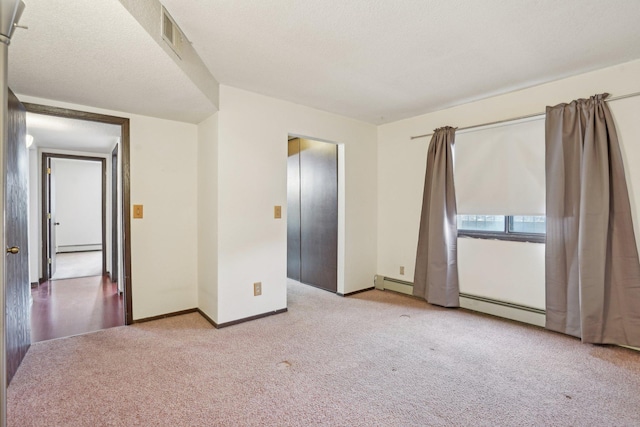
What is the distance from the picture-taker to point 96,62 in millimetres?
1941

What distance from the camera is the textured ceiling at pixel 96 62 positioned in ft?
4.88

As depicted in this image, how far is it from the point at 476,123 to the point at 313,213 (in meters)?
2.31

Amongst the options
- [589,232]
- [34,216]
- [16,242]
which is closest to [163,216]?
[16,242]

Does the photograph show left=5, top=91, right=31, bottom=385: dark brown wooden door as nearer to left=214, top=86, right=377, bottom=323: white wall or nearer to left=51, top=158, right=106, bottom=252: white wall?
left=214, top=86, right=377, bottom=323: white wall

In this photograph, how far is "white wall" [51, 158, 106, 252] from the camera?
778cm

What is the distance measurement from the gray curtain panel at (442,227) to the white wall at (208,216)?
2406 mm

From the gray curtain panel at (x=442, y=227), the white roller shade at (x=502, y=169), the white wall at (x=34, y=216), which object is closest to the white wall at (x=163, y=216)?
the white wall at (x=34, y=216)

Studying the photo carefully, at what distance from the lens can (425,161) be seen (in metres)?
3.86

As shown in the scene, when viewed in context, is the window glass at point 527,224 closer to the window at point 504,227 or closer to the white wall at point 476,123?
the window at point 504,227

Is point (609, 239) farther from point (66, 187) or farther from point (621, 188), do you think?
point (66, 187)

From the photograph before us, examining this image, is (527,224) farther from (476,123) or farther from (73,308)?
(73,308)

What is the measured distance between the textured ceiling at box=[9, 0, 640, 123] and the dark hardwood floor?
2.09 metres

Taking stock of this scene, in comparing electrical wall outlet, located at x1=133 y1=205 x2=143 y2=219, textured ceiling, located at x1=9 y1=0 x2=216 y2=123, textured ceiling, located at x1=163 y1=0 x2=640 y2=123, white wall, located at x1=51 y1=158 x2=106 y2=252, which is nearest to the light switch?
→ electrical wall outlet, located at x1=133 y1=205 x2=143 y2=219

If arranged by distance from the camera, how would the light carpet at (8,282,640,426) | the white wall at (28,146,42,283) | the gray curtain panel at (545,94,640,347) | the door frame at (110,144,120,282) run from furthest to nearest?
the door frame at (110,144,120,282)
the white wall at (28,146,42,283)
the gray curtain panel at (545,94,640,347)
the light carpet at (8,282,640,426)
